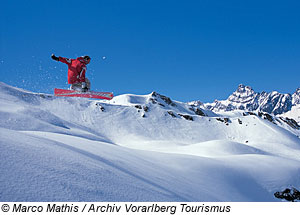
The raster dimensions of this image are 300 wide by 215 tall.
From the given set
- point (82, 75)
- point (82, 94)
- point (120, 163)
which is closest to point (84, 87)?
point (82, 75)

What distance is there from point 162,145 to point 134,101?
35.3 m

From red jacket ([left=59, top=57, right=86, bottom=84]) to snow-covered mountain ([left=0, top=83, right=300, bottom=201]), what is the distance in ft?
9.71

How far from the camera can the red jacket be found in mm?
11591

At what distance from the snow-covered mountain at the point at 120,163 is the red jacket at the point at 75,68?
2.96m

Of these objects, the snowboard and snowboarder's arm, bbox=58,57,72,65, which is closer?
snowboarder's arm, bbox=58,57,72,65

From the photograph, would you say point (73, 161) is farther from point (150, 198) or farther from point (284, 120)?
point (284, 120)

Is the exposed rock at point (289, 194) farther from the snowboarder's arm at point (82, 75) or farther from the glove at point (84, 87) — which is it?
the snowboarder's arm at point (82, 75)

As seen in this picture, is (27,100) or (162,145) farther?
(27,100)

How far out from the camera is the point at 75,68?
11594 millimetres

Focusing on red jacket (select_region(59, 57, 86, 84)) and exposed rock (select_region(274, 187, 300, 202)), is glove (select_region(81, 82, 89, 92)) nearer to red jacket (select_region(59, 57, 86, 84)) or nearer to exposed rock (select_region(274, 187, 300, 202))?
red jacket (select_region(59, 57, 86, 84))

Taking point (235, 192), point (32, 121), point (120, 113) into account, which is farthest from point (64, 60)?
point (120, 113)

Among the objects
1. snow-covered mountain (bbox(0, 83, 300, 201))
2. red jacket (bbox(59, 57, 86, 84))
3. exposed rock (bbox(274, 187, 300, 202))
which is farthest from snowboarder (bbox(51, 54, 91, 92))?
exposed rock (bbox(274, 187, 300, 202))

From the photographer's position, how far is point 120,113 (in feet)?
161

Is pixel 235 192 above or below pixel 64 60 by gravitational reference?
below
